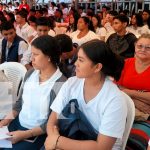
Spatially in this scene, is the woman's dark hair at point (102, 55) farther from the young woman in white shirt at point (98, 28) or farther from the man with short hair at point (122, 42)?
the young woman in white shirt at point (98, 28)

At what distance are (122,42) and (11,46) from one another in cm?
131

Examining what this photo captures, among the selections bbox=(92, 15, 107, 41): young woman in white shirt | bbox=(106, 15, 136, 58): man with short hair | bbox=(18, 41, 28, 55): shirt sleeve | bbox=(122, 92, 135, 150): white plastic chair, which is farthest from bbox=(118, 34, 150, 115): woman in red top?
bbox=(92, 15, 107, 41): young woman in white shirt

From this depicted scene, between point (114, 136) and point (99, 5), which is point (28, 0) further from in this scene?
point (114, 136)

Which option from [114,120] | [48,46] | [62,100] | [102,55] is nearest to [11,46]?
[48,46]

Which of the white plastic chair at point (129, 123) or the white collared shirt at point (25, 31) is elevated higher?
the white plastic chair at point (129, 123)

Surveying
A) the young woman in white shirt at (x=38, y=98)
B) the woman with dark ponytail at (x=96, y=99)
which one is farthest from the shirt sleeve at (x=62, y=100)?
the young woman in white shirt at (x=38, y=98)

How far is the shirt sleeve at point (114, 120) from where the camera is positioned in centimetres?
139

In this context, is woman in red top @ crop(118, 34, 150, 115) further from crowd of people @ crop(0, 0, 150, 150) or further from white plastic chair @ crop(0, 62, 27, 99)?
white plastic chair @ crop(0, 62, 27, 99)

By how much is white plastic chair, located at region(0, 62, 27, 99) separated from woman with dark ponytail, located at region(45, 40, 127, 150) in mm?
936

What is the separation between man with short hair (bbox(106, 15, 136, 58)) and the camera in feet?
11.6

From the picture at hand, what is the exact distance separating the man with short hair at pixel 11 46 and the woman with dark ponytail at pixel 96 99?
176 cm

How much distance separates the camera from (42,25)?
3.51 metres

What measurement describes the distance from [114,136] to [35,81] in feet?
2.44

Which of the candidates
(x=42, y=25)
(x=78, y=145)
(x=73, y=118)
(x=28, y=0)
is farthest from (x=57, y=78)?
(x=28, y=0)
